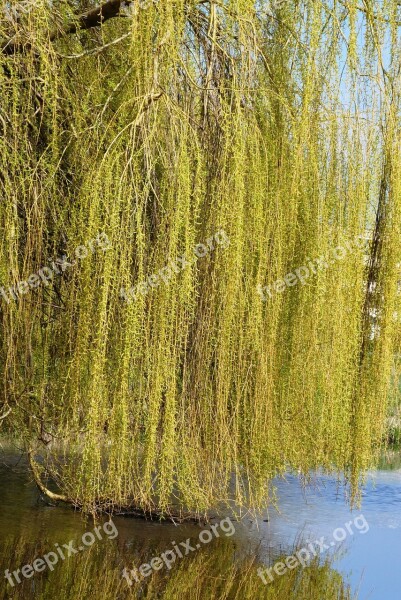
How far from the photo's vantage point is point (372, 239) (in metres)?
3.95

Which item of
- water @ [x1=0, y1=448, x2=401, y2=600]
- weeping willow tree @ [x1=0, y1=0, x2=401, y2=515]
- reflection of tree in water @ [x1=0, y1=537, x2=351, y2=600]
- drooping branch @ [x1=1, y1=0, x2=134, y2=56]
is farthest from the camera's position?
water @ [x1=0, y1=448, x2=401, y2=600]

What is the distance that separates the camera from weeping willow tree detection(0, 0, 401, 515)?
9.85 feet

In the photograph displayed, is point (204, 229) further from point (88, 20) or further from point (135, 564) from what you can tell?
point (135, 564)

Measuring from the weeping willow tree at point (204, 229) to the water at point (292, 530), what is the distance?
1073 mm

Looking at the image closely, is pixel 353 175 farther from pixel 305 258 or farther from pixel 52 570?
pixel 52 570

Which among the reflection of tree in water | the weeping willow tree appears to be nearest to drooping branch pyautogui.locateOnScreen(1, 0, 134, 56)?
the weeping willow tree

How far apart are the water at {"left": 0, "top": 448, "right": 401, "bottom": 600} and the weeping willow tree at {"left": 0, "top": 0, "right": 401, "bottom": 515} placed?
1073mm

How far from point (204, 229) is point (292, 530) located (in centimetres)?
307

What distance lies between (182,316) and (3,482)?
417 centimetres

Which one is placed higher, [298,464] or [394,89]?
[394,89]

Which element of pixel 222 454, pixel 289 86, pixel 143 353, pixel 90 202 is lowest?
pixel 222 454

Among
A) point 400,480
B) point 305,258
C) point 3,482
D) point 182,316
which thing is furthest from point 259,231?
point 400,480

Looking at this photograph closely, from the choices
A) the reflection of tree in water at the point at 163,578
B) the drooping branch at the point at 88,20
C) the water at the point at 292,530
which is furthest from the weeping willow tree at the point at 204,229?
the water at the point at 292,530

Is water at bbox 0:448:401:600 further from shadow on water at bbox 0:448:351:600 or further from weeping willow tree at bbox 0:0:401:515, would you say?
weeping willow tree at bbox 0:0:401:515
